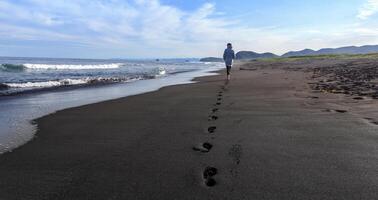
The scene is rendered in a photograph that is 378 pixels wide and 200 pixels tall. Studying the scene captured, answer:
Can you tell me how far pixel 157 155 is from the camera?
446cm

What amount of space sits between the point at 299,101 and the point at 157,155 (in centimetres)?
514

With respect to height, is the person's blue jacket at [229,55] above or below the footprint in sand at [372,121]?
above

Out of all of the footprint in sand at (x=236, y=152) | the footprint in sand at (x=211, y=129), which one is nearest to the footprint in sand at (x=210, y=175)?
the footprint in sand at (x=236, y=152)

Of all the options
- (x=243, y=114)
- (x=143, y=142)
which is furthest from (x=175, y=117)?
(x=143, y=142)

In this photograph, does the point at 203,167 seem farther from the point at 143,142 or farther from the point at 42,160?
the point at 42,160

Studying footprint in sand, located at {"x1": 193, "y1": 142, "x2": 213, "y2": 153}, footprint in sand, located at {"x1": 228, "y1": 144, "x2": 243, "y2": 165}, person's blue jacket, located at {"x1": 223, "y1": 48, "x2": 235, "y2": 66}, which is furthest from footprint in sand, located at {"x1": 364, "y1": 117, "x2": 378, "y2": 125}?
person's blue jacket, located at {"x1": 223, "y1": 48, "x2": 235, "y2": 66}

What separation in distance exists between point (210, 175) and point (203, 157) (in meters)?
0.64

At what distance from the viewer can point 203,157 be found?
4.34 m

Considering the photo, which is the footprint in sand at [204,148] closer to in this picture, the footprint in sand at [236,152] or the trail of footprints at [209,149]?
the trail of footprints at [209,149]

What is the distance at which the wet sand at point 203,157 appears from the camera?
332 centimetres

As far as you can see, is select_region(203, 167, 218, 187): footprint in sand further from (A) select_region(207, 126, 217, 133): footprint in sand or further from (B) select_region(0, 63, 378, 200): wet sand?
(A) select_region(207, 126, 217, 133): footprint in sand

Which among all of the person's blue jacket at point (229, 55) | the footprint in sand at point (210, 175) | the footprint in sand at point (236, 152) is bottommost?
the footprint in sand at point (236, 152)

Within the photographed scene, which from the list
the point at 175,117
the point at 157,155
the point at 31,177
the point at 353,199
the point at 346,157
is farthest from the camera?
the point at 175,117

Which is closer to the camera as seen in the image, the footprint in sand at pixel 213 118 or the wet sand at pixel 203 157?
the wet sand at pixel 203 157
